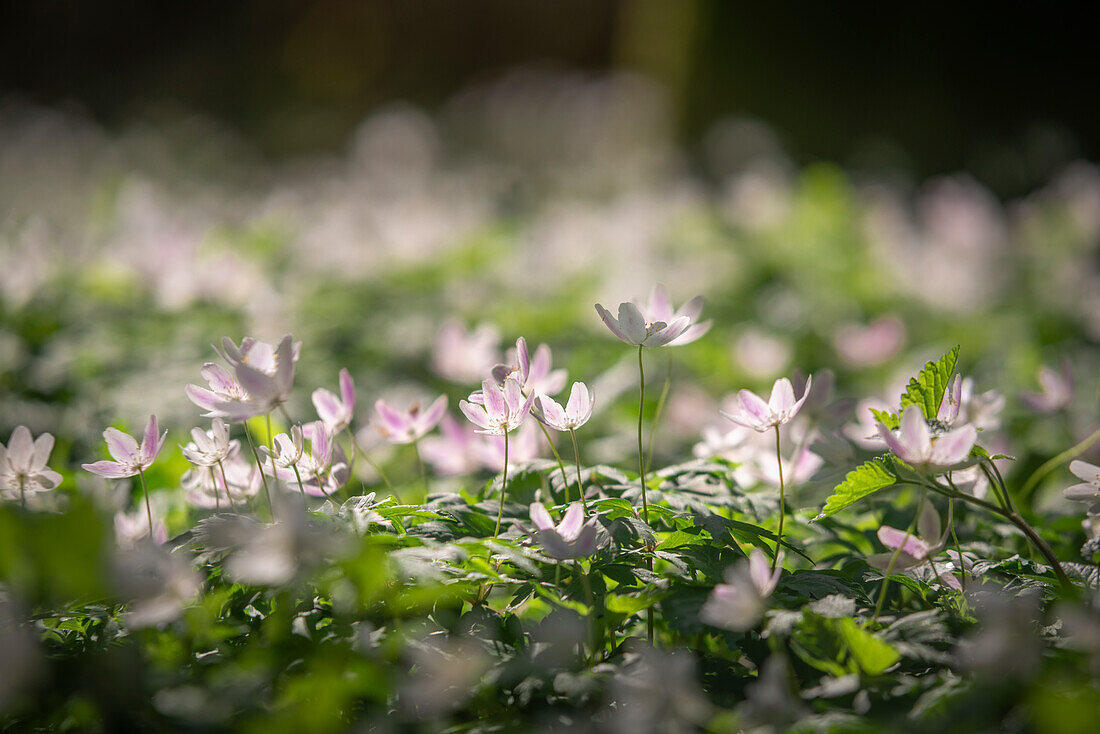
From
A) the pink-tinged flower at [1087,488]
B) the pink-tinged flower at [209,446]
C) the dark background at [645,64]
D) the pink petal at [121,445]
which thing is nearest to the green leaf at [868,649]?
the pink-tinged flower at [1087,488]

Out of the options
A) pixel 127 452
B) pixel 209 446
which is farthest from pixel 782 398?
pixel 127 452

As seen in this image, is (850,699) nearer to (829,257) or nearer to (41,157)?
(829,257)

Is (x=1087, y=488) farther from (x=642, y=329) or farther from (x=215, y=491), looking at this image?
(x=215, y=491)

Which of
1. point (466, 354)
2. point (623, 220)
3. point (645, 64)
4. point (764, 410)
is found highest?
point (645, 64)

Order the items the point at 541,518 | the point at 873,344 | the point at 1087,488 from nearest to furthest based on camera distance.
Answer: the point at 541,518 → the point at 1087,488 → the point at 873,344

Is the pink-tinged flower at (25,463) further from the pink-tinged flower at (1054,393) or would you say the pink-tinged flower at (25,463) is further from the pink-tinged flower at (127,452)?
the pink-tinged flower at (1054,393)

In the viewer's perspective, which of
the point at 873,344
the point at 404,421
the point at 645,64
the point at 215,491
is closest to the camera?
the point at 215,491

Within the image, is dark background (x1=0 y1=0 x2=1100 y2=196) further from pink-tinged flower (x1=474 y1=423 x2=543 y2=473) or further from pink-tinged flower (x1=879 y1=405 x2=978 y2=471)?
pink-tinged flower (x1=879 y1=405 x2=978 y2=471)
